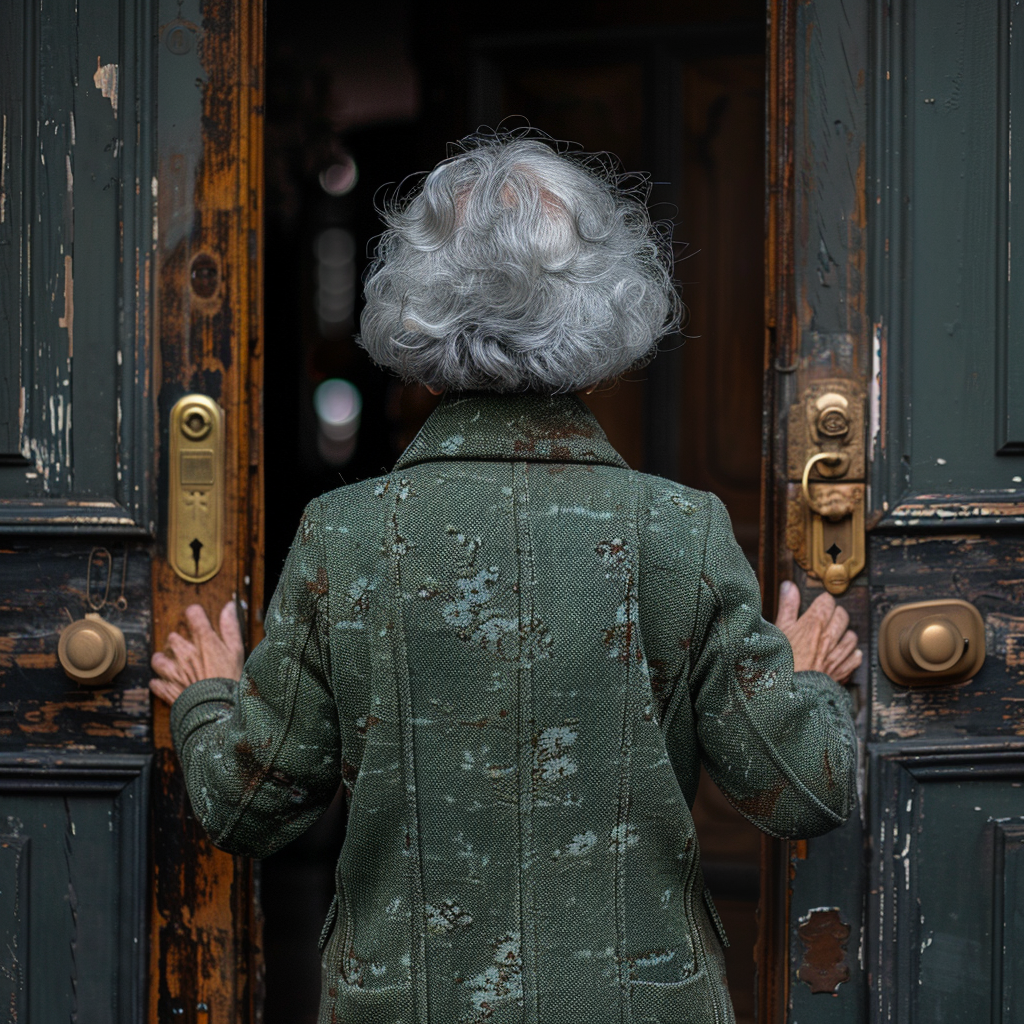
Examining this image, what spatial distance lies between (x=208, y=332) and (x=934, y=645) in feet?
3.80

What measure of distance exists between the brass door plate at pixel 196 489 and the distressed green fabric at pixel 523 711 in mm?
538

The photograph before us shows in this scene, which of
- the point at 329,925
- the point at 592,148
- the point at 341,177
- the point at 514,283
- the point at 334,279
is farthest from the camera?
the point at 334,279

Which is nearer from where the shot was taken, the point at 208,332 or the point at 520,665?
the point at 520,665

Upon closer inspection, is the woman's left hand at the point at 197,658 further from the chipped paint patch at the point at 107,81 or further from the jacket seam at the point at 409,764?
the chipped paint patch at the point at 107,81

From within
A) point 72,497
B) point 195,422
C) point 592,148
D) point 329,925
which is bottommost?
point 329,925

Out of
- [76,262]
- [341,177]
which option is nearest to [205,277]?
[76,262]

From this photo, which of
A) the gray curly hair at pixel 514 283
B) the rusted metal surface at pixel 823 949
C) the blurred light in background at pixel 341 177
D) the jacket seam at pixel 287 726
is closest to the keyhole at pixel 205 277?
the gray curly hair at pixel 514 283

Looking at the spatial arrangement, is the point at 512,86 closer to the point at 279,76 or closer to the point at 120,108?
the point at 279,76

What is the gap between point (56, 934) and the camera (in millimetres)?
1621

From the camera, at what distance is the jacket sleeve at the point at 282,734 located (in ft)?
3.56

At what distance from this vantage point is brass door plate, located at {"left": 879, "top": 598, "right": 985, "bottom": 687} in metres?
1.56

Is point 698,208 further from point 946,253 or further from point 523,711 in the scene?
point 523,711

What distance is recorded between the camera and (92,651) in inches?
62.0

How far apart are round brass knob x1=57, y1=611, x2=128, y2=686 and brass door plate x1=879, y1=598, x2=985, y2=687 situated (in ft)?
3.69
